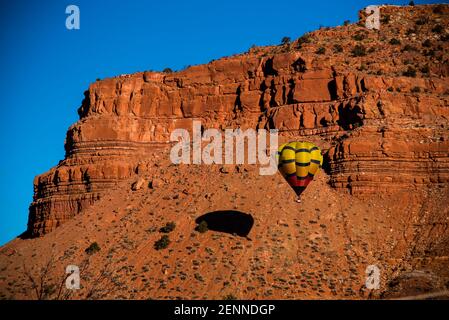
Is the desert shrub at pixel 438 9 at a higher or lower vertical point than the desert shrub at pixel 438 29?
higher

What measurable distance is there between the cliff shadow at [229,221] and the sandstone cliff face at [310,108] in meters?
7.63

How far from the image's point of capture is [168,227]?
46.6 meters

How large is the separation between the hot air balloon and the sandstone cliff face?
7.12 metres

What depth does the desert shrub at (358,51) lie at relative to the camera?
58531mm

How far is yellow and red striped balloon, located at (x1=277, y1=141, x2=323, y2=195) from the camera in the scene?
131 feet

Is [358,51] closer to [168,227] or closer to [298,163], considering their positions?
[298,163]

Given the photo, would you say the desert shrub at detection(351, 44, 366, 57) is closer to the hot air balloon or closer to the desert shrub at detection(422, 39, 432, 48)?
the desert shrub at detection(422, 39, 432, 48)

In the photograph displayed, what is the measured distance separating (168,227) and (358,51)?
2580 cm

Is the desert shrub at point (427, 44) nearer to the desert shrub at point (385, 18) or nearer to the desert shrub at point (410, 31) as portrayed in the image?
the desert shrub at point (410, 31)

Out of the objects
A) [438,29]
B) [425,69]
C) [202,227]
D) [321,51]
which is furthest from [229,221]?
[438,29]

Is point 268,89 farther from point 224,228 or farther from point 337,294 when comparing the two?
point 337,294

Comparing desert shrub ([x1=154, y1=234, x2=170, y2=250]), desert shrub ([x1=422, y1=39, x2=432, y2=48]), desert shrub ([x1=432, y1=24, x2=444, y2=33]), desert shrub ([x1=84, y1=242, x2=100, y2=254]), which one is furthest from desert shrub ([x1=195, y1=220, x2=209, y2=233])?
desert shrub ([x1=432, y1=24, x2=444, y2=33])

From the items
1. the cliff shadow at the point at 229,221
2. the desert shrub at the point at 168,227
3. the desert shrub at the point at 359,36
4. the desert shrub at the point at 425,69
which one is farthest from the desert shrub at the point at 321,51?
the desert shrub at the point at 168,227

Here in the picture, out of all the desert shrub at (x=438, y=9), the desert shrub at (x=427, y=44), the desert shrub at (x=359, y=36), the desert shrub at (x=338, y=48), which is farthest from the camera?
the desert shrub at (x=438, y=9)
